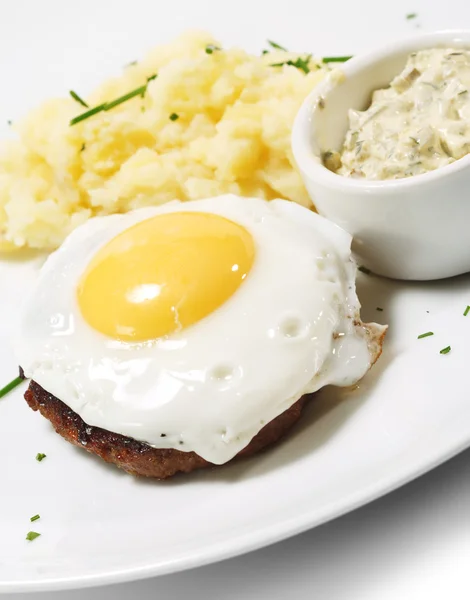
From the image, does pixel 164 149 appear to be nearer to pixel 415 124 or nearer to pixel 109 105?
pixel 109 105

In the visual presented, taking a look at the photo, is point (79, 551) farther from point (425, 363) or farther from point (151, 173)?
point (151, 173)

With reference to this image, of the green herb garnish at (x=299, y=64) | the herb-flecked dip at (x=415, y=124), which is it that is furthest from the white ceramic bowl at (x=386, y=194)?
the green herb garnish at (x=299, y=64)

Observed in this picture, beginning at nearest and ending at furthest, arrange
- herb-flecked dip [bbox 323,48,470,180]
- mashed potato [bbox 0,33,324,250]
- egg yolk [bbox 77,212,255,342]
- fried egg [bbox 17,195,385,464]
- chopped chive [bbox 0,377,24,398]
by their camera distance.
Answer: fried egg [bbox 17,195,385,464] < egg yolk [bbox 77,212,255,342] < herb-flecked dip [bbox 323,48,470,180] < chopped chive [bbox 0,377,24,398] < mashed potato [bbox 0,33,324,250]

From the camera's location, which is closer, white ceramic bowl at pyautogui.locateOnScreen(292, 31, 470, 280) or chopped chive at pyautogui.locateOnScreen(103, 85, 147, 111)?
white ceramic bowl at pyautogui.locateOnScreen(292, 31, 470, 280)

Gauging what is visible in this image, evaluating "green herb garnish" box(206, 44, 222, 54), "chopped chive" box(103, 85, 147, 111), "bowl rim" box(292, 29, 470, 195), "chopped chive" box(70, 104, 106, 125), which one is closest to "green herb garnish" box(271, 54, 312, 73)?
"green herb garnish" box(206, 44, 222, 54)

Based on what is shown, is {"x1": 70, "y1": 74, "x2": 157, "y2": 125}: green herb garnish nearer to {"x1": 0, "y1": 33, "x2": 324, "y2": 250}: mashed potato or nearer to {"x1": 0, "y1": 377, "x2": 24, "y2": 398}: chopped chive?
{"x1": 0, "y1": 33, "x2": 324, "y2": 250}: mashed potato

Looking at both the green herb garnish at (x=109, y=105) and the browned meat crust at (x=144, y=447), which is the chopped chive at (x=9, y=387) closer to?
the browned meat crust at (x=144, y=447)
